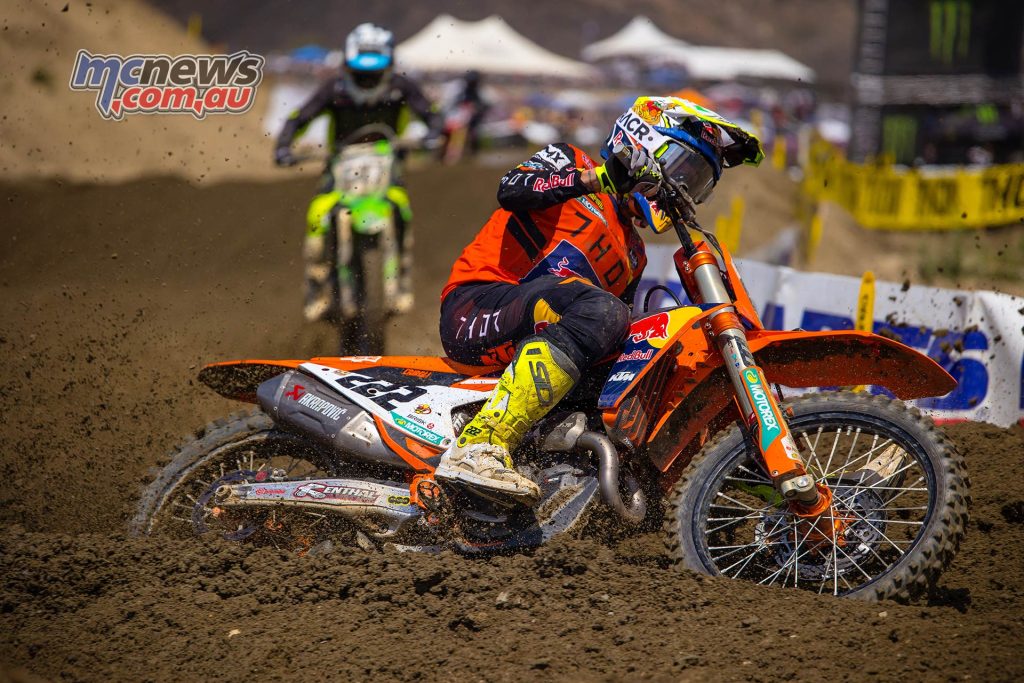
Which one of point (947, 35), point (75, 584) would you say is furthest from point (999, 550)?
point (947, 35)

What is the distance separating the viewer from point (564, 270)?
13.4ft

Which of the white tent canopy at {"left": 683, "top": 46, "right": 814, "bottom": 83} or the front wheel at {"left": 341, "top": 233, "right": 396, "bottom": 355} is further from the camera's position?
the white tent canopy at {"left": 683, "top": 46, "right": 814, "bottom": 83}

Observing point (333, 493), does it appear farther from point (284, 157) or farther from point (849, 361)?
point (284, 157)

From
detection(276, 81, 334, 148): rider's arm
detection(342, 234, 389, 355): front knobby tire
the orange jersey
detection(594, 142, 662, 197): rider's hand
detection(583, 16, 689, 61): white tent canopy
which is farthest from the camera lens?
detection(583, 16, 689, 61): white tent canopy

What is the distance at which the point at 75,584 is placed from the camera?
12.8 ft

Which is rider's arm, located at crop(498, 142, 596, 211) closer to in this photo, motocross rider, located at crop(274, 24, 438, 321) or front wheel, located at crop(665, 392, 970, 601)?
front wheel, located at crop(665, 392, 970, 601)

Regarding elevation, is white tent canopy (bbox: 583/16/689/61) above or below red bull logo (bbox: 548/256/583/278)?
above

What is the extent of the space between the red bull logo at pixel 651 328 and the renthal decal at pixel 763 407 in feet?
1.14

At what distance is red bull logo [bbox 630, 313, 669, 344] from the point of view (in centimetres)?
372

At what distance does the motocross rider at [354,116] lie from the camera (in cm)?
822

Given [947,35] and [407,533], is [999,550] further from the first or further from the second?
[947,35]

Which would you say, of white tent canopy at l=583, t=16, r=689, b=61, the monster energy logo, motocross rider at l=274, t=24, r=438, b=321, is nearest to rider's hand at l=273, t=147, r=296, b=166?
motocross rider at l=274, t=24, r=438, b=321

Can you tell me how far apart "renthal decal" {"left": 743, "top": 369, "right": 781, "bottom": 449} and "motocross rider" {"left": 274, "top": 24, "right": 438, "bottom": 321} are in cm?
523

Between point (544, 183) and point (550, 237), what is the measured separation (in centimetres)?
32
